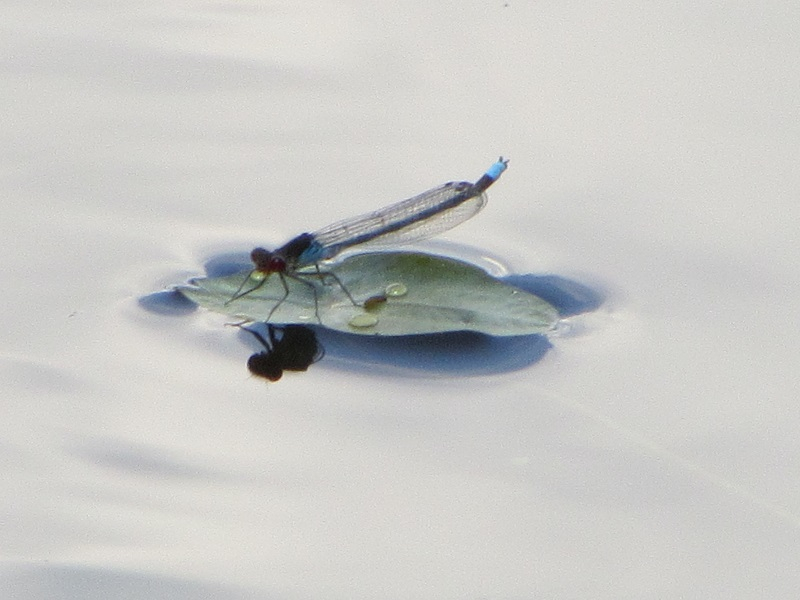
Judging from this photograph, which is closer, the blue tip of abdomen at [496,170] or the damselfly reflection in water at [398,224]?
the damselfly reflection in water at [398,224]

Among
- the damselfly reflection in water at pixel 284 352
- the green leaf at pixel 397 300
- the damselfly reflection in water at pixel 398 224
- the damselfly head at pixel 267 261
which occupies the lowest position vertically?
the damselfly reflection in water at pixel 284 352

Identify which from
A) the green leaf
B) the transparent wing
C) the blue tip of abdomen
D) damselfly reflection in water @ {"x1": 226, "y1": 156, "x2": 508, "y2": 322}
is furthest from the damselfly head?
the blue tip of abdomen

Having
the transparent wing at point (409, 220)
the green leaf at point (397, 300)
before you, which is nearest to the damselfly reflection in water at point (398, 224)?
the transparent wing at point (409, 220)

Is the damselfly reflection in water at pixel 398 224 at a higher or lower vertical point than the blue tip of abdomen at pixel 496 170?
lower

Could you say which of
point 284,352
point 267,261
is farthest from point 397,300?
point 267,261

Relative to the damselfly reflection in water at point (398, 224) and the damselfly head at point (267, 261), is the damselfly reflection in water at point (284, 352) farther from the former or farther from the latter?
the damselfly reflection in water at point (398, 224)

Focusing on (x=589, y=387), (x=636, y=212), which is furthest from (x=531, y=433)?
(x=636, y=212)

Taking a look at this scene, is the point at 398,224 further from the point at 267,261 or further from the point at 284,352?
the point at 284,352
